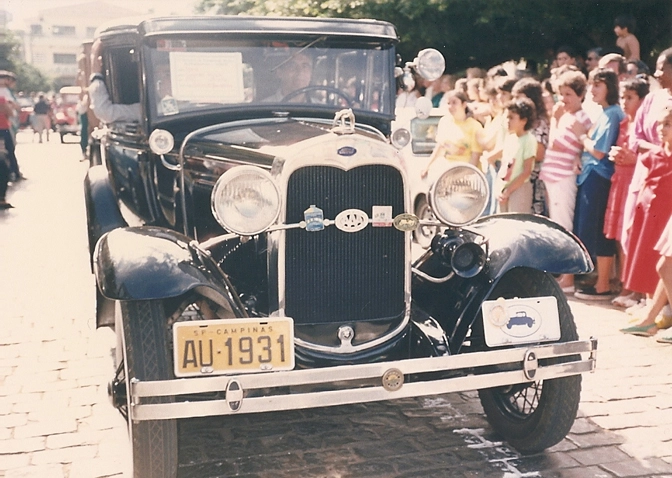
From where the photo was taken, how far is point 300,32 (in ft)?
14.2

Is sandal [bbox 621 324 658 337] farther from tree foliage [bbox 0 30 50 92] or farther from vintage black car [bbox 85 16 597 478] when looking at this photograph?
tree foliage [bbox 0 30 50 92]

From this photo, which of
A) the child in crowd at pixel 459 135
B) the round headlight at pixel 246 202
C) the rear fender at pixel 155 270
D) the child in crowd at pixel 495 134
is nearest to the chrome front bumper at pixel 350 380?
the rear fender at pixel 155 270

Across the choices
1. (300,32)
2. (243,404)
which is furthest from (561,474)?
(300,32)

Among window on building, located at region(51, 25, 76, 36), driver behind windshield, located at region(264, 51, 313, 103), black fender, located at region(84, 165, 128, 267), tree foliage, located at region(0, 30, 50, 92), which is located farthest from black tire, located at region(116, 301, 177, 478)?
window on building, located at region(51, 25, 76, 36)

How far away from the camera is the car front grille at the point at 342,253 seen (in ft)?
11.0

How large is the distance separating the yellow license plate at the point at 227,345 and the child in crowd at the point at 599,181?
4.15 m

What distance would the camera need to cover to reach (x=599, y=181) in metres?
6.49

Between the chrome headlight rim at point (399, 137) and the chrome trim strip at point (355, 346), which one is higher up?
the chrome headlight rim at point (399, 137)

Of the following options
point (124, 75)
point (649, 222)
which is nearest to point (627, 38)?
point (649, 222)

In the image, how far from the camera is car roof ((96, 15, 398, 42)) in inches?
165

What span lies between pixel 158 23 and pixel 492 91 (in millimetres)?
4250

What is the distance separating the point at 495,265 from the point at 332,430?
3.83 feet

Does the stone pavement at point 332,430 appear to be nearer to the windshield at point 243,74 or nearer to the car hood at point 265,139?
the car hood at point 265,139

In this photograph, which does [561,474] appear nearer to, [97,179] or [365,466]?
[365,466]
